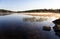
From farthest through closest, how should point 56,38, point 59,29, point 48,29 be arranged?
point 48,29, point 59,29, point 56,38

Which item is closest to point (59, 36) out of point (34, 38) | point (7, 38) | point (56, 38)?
point (56, 38)

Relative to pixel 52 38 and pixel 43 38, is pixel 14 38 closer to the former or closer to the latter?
pixel 43 38

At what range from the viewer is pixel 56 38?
730 inches

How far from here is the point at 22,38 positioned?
18719mm

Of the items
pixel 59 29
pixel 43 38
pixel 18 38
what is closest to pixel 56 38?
pixel 43 38

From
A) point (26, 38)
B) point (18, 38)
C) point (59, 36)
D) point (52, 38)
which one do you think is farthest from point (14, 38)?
point (59, 36)

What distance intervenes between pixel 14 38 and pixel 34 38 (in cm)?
321

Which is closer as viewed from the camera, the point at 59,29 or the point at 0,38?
the point at 0,38

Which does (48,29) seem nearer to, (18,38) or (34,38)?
(34,38)

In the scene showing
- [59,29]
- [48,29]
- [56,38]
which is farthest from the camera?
[48,29]

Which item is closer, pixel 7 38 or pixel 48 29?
pixel 7 38

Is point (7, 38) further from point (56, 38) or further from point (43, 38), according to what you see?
point (56, 38)

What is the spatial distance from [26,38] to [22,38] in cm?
64

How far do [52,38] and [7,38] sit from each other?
23.6 ft
